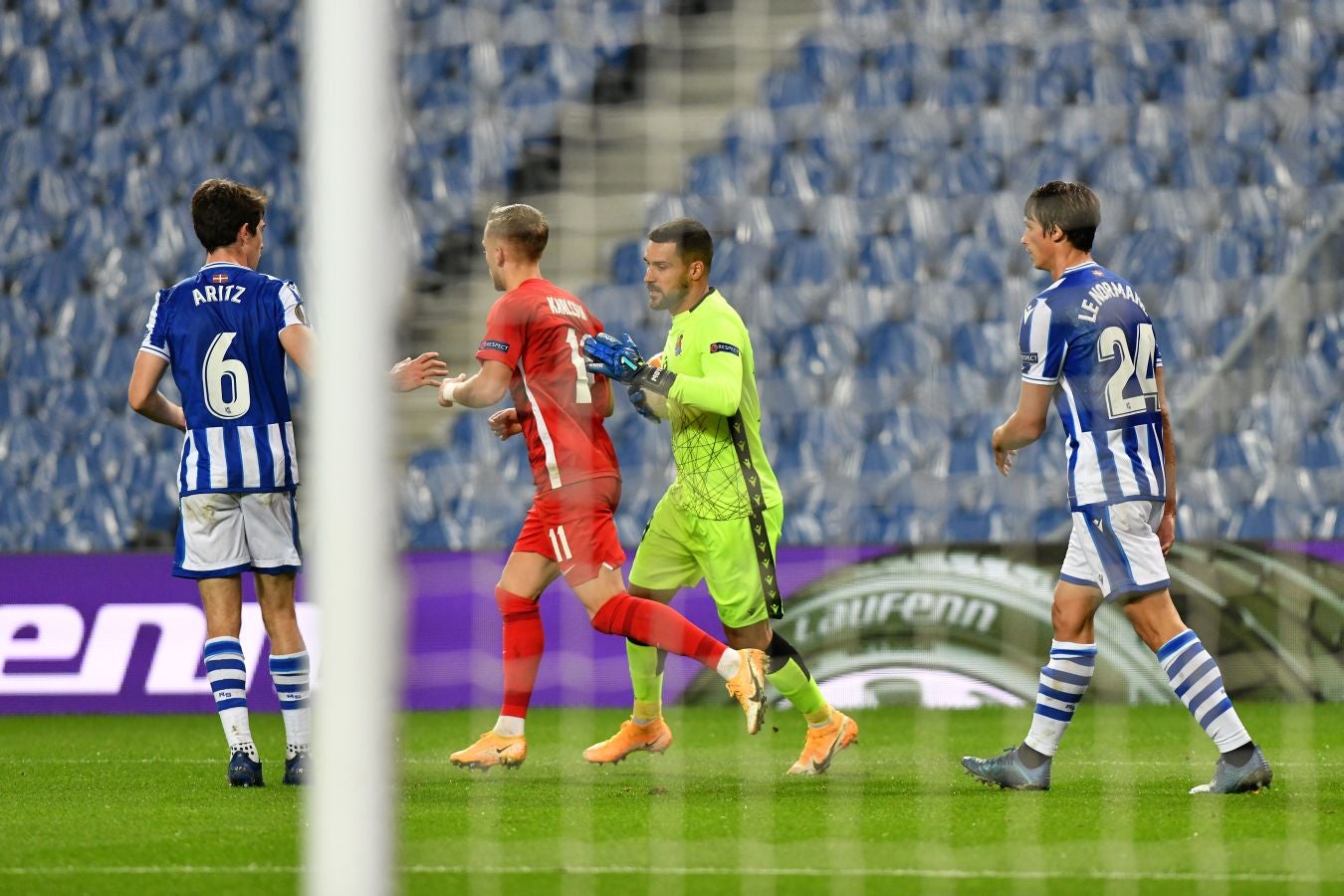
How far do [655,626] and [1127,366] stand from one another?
1.49m

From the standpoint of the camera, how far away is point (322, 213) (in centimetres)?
288

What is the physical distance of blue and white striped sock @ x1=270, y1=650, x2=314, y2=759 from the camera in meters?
5.01

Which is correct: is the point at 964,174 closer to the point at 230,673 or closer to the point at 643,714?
the point at 643,714

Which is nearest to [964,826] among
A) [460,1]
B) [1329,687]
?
[1329,687]

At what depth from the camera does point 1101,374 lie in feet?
15.4

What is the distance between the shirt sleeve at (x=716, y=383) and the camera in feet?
16.3

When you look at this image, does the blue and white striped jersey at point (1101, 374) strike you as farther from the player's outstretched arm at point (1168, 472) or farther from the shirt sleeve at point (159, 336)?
the shirt sleeve at point (159, 336)

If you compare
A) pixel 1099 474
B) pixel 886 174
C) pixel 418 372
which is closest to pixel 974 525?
A: pixel 886 174

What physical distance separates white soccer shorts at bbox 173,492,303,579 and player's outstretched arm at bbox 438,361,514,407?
0.60 m

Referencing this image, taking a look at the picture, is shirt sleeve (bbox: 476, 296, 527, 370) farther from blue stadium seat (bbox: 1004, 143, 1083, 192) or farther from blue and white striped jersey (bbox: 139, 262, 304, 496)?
blue stadium seat (bbox: 1004, 143, 1083, 192)

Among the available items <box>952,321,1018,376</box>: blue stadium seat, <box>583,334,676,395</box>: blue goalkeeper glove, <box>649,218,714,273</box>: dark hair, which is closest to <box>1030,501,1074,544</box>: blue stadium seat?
<box>952,321,1018,376</box>: blue stadium seat

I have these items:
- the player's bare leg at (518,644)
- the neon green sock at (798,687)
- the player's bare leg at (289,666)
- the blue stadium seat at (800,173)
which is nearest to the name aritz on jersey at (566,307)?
the player's bare leg at (518,644)

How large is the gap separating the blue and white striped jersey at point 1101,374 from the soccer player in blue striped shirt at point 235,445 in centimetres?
168

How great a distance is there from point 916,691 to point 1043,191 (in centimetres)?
321
